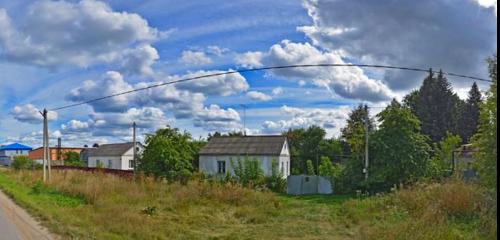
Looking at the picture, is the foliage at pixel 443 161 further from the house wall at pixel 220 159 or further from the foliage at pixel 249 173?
the house wall at pixel 220 159

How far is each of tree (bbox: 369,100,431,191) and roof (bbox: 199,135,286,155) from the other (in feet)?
51.4

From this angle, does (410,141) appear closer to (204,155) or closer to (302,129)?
(204,155)

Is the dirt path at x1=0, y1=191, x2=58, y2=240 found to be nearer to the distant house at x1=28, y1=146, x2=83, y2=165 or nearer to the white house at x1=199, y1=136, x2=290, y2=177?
the white house at x1=199, y1=136, x2=290, y2=177

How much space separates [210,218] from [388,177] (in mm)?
13689

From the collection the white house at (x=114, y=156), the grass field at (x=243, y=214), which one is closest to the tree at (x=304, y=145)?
the white house at (x=114, y=156)

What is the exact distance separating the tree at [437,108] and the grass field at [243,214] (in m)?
43.6

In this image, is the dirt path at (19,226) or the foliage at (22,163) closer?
the dirt path at (19,226)

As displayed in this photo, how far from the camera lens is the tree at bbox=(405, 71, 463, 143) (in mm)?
61312

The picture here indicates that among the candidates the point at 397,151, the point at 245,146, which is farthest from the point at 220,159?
the point at 397,151

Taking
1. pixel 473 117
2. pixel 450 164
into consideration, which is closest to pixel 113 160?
pixel 473 117

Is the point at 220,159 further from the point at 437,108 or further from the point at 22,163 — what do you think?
the point at 437,108

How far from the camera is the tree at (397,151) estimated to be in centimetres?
2689

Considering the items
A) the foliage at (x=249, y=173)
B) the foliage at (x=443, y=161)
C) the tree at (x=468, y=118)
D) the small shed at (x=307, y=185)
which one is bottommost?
the small shed at (x=307, y=185)

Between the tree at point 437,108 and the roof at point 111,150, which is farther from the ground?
the tree at point 437,108
